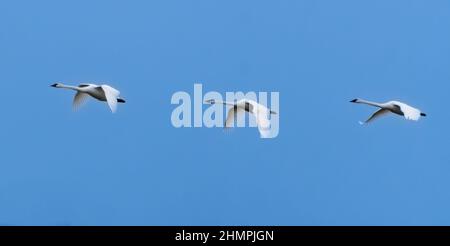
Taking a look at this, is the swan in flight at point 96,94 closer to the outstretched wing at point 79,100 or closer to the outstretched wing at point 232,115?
the outstretched wing at point 79,100

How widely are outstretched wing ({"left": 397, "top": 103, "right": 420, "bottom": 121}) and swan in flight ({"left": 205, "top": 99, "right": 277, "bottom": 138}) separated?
178 cm

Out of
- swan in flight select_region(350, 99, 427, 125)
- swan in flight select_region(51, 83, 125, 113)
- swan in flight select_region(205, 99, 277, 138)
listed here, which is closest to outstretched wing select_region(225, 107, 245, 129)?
swan in flight select_region(205, 99, 277, 138)

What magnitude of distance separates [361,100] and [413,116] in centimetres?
229

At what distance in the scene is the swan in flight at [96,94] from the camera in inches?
656

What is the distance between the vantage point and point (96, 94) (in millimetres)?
17891

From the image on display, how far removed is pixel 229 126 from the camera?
17922mm

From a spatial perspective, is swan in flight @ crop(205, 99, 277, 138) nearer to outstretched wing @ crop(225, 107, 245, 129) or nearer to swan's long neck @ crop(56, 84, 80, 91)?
outstretched wing @ crop(225, 107, 245, 129)

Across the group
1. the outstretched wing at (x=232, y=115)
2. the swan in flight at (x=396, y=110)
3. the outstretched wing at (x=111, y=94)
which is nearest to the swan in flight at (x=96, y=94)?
the outstretched wing at (x=111, y=94)

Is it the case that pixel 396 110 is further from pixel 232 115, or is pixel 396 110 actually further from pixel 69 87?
pixel 69 87
